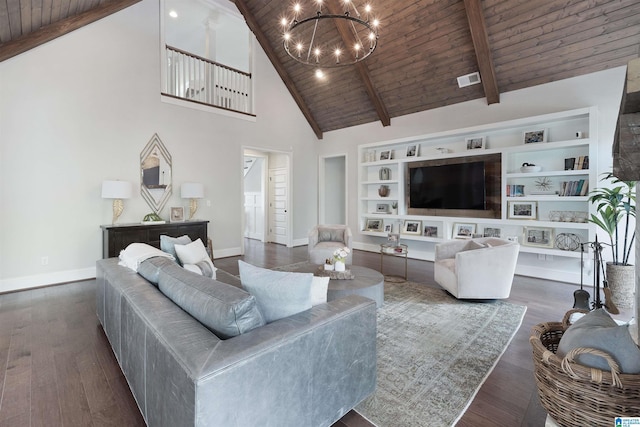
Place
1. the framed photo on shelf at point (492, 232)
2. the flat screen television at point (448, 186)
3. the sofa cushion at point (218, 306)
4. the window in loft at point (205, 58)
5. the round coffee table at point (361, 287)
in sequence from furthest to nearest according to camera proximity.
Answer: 1. the window in loft at point (205, 58)
2. the flat screen television at point (448, 186)
3. the framed photo on shelf at point (492, 232)
4. the round coffee table at point (361, 287)
5. the sofa cushion at point (218, 306)

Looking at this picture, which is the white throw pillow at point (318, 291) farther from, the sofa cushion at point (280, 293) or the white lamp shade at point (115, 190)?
the white lamp shade at point (115, 190)

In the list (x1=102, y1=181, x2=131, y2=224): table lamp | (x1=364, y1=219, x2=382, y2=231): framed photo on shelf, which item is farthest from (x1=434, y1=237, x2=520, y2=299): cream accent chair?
(x1=102, y1=181, x2=131, y2=224): table lamp

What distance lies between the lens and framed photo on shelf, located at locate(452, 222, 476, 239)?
17.0 feet

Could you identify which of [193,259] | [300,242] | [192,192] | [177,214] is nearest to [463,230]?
[300,242]

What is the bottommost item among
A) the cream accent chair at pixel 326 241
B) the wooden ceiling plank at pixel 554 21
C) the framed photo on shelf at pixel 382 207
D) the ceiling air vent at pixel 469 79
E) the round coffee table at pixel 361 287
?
the round coffee table at pixel 361 287

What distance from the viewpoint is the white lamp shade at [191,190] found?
206 inches

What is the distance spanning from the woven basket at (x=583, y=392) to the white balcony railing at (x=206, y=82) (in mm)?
6152

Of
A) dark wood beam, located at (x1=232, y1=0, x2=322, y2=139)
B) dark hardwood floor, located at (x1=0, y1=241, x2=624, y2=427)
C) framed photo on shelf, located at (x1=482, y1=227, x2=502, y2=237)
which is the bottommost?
dark hardwood floor, located at (x1=0, y1=241, x2=624, y2=427)

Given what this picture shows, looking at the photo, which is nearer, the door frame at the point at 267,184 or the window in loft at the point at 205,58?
the window in loft at the point at 205,58

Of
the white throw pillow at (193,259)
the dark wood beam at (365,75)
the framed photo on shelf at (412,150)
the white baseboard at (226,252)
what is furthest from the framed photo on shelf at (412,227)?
the white throw pillow at (193,259)

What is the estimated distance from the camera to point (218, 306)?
4.34 feet

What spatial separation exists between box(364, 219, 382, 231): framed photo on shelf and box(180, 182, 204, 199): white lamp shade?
3617 millimetres

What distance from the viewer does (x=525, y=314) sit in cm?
308

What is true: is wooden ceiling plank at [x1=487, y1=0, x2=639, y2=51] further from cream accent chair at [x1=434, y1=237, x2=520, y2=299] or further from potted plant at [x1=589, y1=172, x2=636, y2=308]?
cream accent chair at [x1=434, y1=237, x2=520, y2=299]
